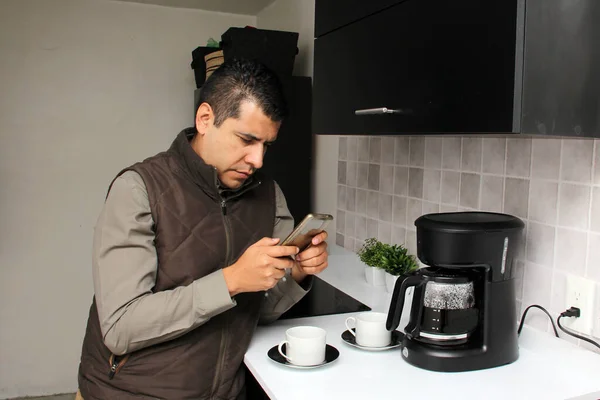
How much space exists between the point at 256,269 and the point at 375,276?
719mm

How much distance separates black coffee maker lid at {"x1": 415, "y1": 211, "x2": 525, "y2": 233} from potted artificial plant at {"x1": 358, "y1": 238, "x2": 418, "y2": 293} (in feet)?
1.57

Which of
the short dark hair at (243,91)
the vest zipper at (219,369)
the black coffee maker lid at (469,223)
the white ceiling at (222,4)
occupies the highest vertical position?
the white ceiling at (222,4)

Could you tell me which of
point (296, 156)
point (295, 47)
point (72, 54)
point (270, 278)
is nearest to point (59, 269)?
point (72, 54)

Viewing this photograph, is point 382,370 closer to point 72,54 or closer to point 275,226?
point 275,226

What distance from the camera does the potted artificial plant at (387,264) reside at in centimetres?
168

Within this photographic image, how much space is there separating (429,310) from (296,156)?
4.70 feet

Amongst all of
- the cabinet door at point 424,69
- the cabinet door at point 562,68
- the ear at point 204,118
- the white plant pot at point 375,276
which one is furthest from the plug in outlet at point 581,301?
the ear at point 204,118

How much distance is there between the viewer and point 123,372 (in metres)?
1.19

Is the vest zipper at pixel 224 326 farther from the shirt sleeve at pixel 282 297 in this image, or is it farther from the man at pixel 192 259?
the shirt sleeve at pixel 282 297

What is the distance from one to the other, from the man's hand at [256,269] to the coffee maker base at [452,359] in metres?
0.33

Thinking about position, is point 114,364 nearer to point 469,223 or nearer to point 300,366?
point 300,366

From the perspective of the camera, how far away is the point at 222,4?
10.00 feet

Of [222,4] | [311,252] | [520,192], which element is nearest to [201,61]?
[222,4]

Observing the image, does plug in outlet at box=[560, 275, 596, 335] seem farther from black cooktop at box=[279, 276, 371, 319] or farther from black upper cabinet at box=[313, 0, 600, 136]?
black cooktop at box=[279, 276, 371, 319]
